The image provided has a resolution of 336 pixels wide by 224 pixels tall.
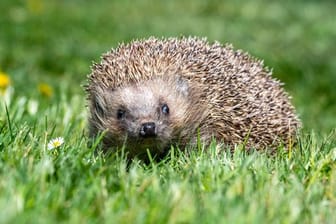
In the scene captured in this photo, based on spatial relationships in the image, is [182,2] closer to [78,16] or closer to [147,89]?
[78,16]

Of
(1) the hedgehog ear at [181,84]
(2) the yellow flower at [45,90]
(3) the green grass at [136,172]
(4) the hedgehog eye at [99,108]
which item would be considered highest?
(2) the yellow flower at [45,90]

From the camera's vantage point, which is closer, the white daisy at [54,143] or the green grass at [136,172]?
the green grass at [136,172]

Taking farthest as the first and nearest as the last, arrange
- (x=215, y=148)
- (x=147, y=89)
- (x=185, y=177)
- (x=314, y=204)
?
(x=147, y=89) → (x=215, y=148) → (x=185, y=177) → (x=314, y=204)

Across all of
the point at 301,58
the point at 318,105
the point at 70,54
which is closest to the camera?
the point at 318,105

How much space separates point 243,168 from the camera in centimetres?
424

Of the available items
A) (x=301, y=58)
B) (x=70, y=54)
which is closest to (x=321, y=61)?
(x=301, y=58)

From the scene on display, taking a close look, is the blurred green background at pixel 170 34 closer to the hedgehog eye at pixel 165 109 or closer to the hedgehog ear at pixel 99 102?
the hedgehog ear at pixel 99 102

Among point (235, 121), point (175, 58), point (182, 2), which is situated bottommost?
point (235, 121)

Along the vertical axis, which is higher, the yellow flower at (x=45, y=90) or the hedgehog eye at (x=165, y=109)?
the yellow flower at (x=45, y=90)

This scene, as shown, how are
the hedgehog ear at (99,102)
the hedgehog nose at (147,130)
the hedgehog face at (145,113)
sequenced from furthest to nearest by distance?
the hedgehog ear at (99,102)
the hedgehog face at (145,113)
the hedgehog nose at (147,130)

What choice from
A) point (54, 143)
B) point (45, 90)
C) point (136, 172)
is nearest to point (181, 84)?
point (54, 143)

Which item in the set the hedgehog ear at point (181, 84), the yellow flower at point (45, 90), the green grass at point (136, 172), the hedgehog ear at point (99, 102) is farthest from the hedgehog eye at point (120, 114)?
the yellow flower at point (45, 90)

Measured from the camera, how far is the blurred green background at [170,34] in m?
9.27

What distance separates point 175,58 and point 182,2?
1067cm
